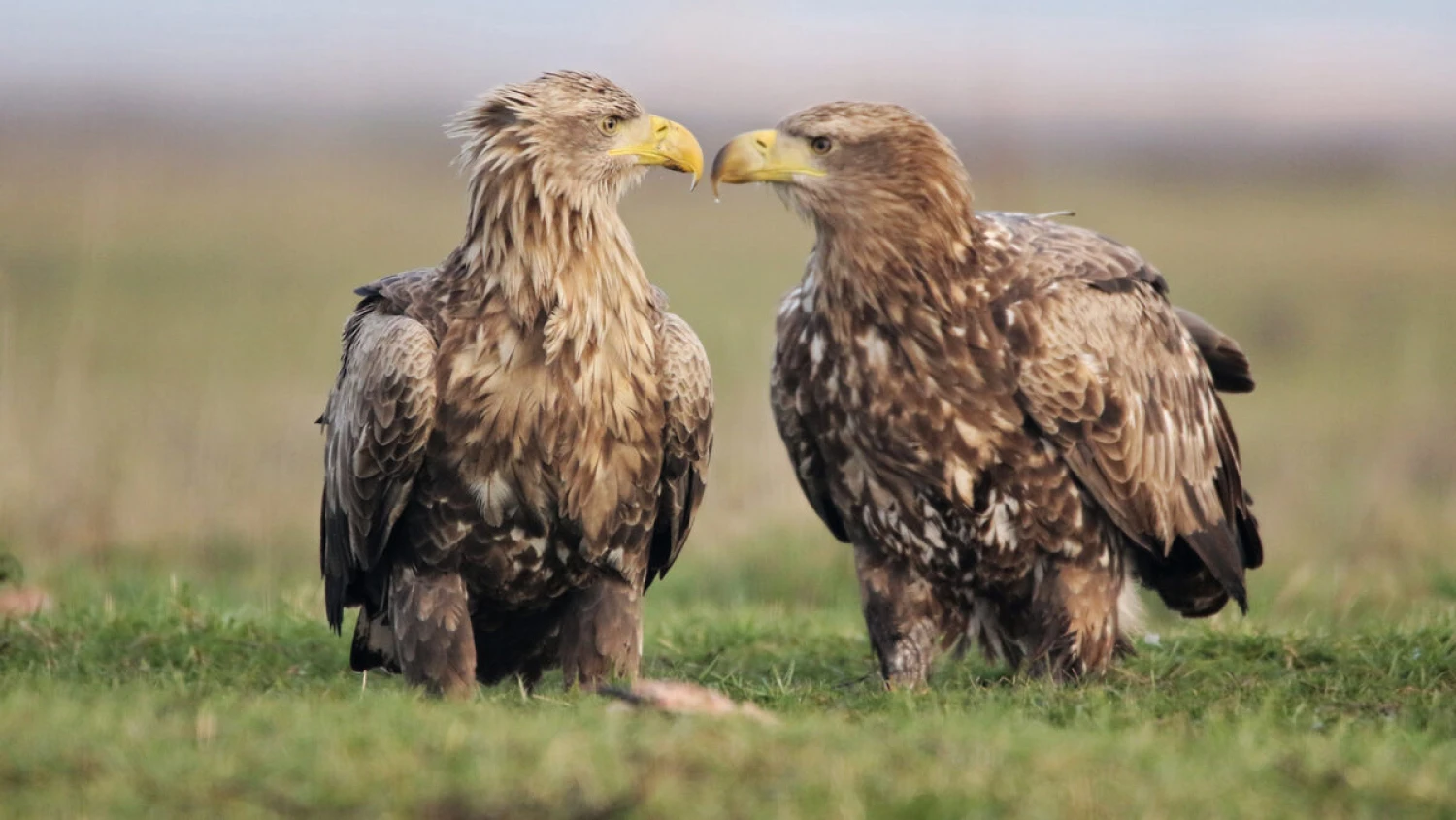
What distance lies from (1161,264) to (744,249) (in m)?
9.00

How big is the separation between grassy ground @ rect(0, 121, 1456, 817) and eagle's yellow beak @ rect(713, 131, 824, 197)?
6.70ft

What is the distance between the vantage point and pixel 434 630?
7.50 meters

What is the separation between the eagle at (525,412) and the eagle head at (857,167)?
0.29m

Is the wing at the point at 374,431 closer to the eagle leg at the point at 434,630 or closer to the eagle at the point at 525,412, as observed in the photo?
the eagle at the point at 525,412

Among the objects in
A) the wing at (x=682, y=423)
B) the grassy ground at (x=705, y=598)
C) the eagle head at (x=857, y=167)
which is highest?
the eagle head at (x=857, y=167)

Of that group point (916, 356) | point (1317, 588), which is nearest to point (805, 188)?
point (916, 356)

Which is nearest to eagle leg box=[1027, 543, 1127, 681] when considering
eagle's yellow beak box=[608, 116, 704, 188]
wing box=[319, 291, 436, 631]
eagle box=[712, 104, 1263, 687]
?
eagle box=[712, 104, 1263, 687]

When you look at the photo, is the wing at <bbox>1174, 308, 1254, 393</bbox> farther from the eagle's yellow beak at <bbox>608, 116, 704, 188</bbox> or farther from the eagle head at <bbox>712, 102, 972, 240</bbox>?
the eagle's yellow beak at <bbox>608, 116, 704, 188</bbox>

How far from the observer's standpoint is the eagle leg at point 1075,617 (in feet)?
25.9

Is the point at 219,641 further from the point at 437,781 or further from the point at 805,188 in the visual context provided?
the point at 437,781

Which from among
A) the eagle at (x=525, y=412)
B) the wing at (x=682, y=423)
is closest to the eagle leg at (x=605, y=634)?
the eagle at (x=525, y=412)

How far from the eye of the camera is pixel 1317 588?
37.6 ft

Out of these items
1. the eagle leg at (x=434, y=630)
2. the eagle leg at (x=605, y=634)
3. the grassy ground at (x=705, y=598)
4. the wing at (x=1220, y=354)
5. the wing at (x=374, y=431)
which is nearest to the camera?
the grassy ground at (x=705, y=598)

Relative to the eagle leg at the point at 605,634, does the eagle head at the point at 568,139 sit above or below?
above
